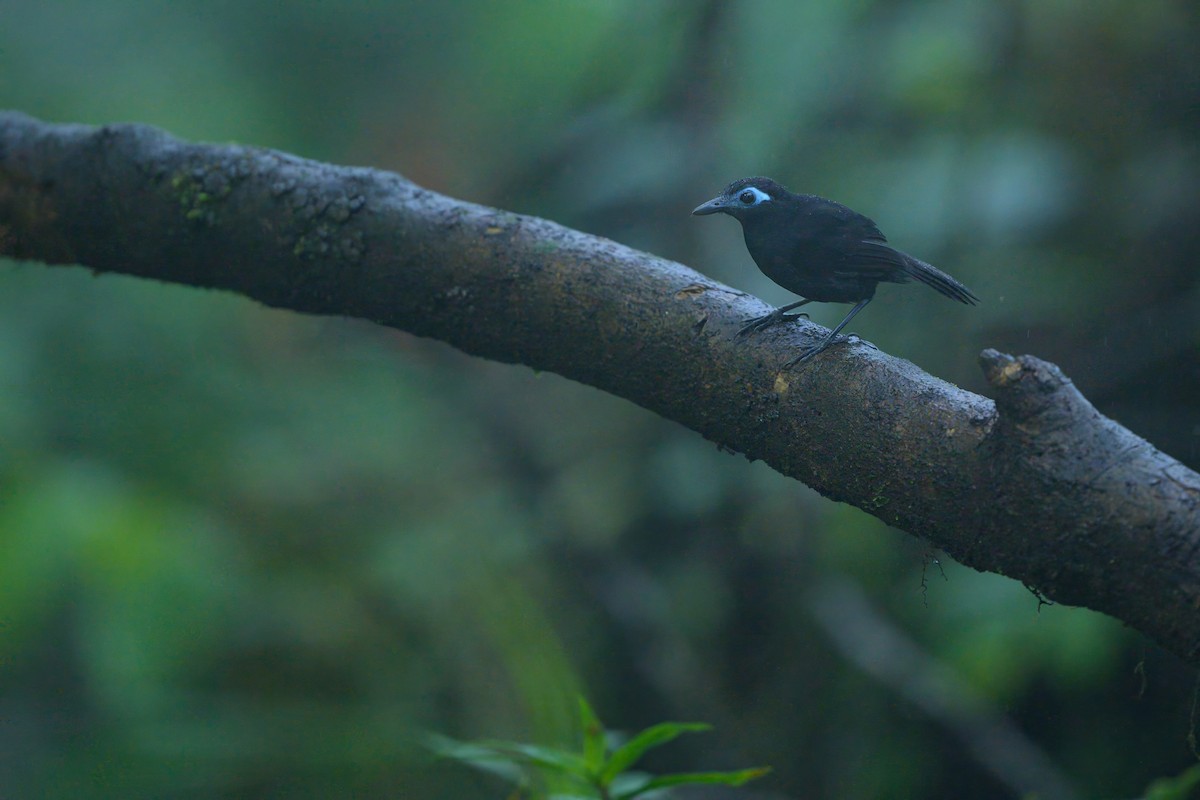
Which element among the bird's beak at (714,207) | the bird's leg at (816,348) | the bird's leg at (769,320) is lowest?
the bird's leg at (816,348)

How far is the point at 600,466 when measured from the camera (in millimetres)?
3410

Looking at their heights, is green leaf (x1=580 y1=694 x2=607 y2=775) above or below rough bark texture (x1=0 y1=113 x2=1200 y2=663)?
below

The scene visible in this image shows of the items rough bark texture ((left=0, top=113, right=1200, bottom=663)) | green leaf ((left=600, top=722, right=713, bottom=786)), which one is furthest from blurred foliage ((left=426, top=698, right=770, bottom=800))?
rough bark texture ((left=0, top=113, right=1200, bottom=663))

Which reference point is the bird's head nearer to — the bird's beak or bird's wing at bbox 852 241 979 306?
the bird's beak

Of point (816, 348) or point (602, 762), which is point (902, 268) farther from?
point (602, 762)

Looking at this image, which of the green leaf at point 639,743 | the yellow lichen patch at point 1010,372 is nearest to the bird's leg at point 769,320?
the yellow lichen patch at point 1010,372

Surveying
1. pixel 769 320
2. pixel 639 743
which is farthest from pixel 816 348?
pixel 639 743

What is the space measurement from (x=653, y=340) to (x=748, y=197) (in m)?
0.25

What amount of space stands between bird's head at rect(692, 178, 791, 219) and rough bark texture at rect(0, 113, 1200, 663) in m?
0.11

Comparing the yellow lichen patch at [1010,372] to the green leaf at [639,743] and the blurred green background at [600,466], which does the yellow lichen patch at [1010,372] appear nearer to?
the green leaf at [639,743]

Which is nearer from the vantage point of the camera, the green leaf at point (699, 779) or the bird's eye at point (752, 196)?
the green leaf at point (699, 779)

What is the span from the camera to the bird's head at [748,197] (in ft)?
4.05

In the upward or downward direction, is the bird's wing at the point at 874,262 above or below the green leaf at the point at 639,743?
above

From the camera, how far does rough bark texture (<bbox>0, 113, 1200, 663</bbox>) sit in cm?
93
